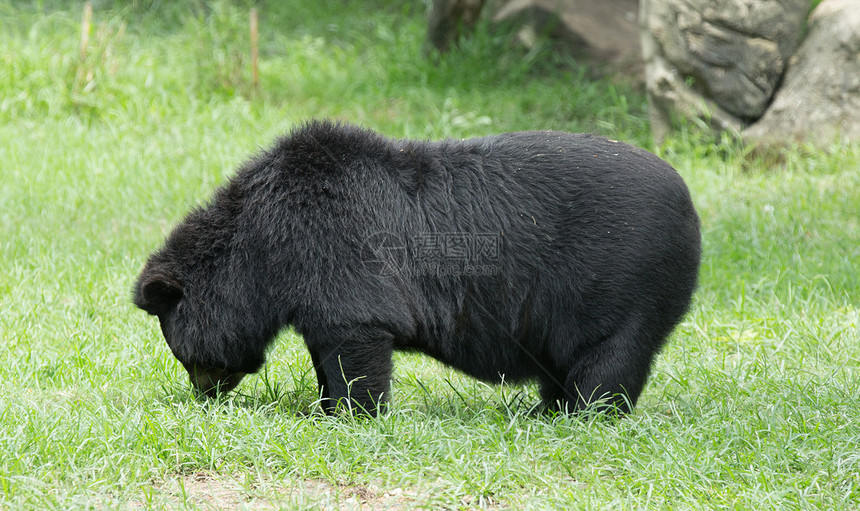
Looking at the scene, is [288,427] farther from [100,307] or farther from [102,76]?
[102,76]

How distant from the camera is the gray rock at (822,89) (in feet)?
23.3

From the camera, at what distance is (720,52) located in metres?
7.36

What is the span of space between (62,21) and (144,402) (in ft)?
25.7

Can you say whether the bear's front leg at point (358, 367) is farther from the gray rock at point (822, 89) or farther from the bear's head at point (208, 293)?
the gray rock at point (822, 89)

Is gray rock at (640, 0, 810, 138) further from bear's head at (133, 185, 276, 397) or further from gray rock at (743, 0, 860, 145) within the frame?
bear's head at (133, 185, 276, 397)

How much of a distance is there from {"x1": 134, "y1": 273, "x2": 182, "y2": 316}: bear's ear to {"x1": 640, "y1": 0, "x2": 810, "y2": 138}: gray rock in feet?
17.8

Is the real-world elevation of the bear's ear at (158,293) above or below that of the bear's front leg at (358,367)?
above

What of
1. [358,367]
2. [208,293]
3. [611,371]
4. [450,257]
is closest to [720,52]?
[611,371]

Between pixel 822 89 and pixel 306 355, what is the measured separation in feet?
17.2

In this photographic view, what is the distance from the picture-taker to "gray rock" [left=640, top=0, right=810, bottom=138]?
726 cm

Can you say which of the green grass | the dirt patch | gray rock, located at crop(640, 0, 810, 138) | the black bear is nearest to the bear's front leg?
the black bear

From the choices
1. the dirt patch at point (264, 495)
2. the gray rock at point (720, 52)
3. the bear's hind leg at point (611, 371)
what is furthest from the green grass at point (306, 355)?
the gray rock at point (720, 52)

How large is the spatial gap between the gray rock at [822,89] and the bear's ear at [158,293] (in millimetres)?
5593

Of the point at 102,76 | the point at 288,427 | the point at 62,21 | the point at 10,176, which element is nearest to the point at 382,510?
the point at 288,427
